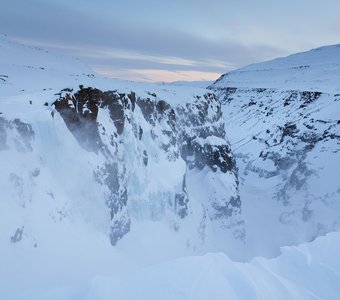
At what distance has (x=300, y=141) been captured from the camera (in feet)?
207

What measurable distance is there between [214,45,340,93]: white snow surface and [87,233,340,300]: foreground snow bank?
76719 millimetres

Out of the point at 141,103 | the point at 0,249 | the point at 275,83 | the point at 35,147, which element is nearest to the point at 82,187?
the point at 35,147

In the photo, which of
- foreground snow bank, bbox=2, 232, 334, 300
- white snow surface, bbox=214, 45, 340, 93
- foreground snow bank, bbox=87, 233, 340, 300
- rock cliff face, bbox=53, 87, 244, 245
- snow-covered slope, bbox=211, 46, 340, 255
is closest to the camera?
foreground snow bank, bbox=2, 232, 334, 300

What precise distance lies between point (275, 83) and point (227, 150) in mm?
59217

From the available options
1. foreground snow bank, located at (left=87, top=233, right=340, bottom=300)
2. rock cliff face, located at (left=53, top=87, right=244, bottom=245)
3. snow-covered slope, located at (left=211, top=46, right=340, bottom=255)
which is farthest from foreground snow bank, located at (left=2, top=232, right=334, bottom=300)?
snow-covered slope, located at (left=211, top=46, right=340, bottom=255)

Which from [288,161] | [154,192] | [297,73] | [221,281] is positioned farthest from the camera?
[297,73]

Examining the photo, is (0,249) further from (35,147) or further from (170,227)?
(170,227)

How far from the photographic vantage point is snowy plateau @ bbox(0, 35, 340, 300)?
29.5 feet

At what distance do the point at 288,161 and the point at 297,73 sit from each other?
57845 mm

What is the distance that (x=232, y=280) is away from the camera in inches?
342

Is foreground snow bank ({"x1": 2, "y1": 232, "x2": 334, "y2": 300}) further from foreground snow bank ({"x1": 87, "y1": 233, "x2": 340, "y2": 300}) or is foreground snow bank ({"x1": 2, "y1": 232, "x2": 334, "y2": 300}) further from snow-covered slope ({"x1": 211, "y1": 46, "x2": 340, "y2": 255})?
snow-covered slope ({"x1": 211, "y1": 46, "x2": 340, "y2": 255})

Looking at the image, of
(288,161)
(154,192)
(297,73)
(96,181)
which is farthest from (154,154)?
(297,73)

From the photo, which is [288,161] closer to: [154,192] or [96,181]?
[154,192]

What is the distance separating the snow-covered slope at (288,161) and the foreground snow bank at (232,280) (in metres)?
42.9
